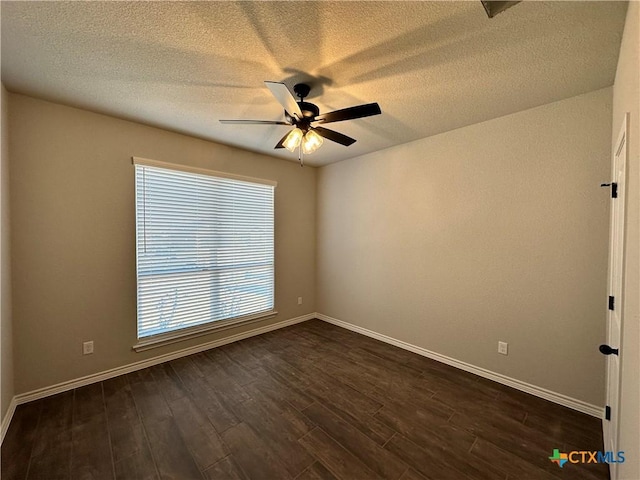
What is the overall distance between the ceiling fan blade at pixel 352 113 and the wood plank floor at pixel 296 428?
2308mm

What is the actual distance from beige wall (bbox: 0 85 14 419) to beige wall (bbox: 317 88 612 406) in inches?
140

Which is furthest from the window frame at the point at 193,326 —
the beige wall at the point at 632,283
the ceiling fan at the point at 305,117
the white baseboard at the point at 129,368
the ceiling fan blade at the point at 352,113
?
the beige wall at the point at 632,283

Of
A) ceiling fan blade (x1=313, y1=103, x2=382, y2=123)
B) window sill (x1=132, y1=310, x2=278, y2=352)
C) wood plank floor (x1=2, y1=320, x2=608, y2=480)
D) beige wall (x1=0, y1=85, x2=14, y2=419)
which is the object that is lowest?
wood plank floor (x1=2, y1=320, x2=608, y2=480)

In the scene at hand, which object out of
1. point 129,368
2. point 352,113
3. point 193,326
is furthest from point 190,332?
point 352,113

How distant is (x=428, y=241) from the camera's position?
304cm

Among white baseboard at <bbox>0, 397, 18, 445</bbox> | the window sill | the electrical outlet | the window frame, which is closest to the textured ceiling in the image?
the window frame

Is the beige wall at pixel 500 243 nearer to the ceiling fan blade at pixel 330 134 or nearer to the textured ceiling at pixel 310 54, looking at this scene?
the textured ceiling at pixel 310 54

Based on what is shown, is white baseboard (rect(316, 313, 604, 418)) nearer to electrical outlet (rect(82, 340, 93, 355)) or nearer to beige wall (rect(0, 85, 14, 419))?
electrical outlet (rect(82, 340, 93, 355))

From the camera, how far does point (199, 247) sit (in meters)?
3.13

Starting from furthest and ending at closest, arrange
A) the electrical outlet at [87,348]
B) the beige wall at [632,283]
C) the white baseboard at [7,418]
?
the electrical outlet at [87,348], the white baseboard at [7,418], the beige wall at [632,283]

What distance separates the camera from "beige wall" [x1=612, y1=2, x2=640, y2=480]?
3.18 feet

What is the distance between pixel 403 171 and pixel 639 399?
279 cm

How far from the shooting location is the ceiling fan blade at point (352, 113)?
165cm

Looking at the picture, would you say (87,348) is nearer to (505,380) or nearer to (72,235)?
(72,235)
